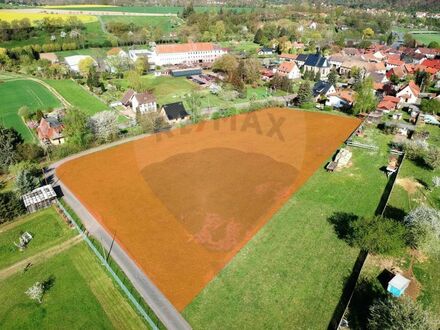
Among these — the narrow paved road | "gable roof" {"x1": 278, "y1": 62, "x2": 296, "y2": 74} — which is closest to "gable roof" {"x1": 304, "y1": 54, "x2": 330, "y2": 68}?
"gable roof" {"x1": 278, "y1": 62, "x2": 296, "y2": 74}

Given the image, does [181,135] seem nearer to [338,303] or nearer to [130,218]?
[130,218]

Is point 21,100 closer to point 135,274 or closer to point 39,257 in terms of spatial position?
point 39,257

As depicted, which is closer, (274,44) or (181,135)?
(181,135)

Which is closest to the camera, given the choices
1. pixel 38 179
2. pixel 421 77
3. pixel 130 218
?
pixel 130 218

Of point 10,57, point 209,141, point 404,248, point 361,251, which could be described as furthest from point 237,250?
point 10,57

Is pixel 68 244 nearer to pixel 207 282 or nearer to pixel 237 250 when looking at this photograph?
pixel 207 282

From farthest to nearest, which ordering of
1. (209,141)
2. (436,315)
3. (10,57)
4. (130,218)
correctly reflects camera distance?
(10,57) → (209,141) → (130,218) → (436,315)

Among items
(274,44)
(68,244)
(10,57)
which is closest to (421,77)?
(274,44)

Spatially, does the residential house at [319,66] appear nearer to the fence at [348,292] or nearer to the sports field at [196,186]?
the sports field at [196,186]
